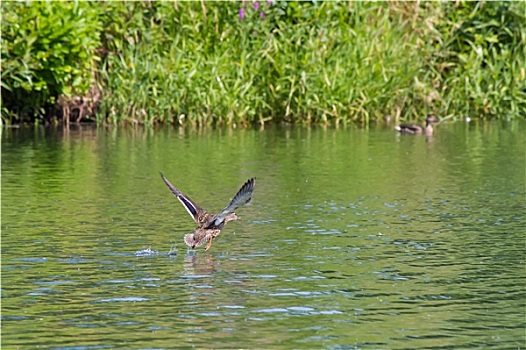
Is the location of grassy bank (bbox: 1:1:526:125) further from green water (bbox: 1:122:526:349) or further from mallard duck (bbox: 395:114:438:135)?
green water (bbox: 1:122:526:349)

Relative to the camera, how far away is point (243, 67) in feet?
85.7

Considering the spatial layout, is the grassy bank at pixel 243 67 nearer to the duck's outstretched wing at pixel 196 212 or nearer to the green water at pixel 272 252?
the green water at pixel 272 252

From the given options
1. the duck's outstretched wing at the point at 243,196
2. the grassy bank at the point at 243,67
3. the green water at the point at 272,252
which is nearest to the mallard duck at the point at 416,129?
the grassy bank at the point at 243,67

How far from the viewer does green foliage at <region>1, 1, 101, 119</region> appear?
2442 centimetres

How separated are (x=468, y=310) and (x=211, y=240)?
3.25 metres

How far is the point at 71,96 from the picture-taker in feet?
86.3

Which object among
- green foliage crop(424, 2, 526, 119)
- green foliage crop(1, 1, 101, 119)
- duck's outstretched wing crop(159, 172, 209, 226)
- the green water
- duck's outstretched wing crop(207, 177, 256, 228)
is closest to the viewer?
the green water

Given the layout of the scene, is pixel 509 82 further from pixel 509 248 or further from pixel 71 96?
pixel 509 248

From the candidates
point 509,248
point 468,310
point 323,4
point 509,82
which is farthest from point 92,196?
point 509,82

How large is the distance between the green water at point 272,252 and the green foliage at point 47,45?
433cm

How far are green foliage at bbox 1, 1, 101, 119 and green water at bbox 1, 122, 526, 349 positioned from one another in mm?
4329

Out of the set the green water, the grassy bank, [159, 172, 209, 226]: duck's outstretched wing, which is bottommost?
the green water

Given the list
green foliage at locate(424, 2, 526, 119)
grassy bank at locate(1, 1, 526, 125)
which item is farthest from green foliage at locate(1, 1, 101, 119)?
green foliage at locate(424, 2, 526, 119)

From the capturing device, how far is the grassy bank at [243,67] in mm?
25469
